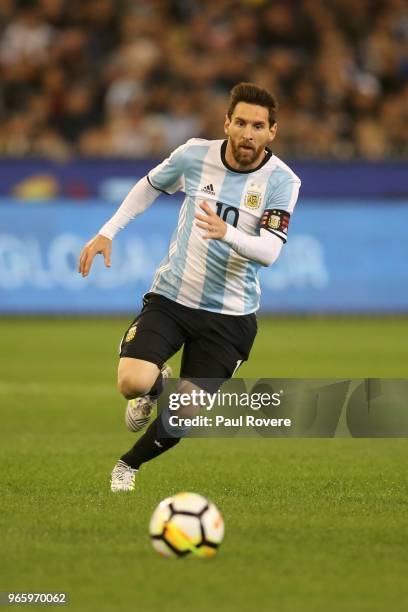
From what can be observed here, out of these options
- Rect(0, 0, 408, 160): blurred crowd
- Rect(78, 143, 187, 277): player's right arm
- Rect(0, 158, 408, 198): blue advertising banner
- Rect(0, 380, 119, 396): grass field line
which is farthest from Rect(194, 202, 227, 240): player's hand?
Rect(0, 0, 408, 160): blurred crowd

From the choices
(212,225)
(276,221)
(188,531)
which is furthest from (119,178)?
(188,531)

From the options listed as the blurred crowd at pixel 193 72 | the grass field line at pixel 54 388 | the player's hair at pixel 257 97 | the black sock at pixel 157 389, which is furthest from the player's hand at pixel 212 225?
the blurred crowd at pixel 193 72

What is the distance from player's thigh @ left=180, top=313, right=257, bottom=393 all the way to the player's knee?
297 mm

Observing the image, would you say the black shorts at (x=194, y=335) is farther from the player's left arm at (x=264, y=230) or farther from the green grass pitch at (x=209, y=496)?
the green grass pitch at (x=209, y=496)

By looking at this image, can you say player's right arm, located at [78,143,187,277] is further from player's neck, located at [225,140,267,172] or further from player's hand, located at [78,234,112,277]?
player's neck, located at [225,140,267,172]

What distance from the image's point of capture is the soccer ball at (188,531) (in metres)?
5.38

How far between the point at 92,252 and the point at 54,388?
469cm

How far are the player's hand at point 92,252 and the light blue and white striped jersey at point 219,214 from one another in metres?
0.36

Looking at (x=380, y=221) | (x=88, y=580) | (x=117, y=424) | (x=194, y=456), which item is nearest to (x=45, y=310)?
(x=380, y=221)

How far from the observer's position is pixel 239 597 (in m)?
4.79

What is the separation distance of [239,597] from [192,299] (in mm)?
2525

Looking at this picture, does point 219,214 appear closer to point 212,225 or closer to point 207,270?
point 207,270

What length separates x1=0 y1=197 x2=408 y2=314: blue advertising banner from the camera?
52.7 ft

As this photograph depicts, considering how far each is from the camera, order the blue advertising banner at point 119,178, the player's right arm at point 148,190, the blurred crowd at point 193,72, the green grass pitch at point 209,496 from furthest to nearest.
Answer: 1. the blurred crowd at point 193,72
2. the blue advertising banner at point 119,178
3. the player's right arm at point 148,190
4. the green grass pitch at point 209,496
